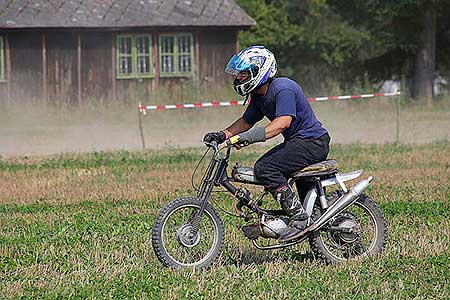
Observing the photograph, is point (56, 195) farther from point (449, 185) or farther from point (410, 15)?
point (410, 15)

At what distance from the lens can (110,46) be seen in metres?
34.6

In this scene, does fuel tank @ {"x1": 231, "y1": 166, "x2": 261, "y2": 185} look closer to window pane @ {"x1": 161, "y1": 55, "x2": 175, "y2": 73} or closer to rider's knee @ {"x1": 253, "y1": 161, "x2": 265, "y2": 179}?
rider's knee @ {"x1": 253, "y1": 161, "x2": 265, "y2": 179}

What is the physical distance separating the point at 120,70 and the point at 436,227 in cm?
2473

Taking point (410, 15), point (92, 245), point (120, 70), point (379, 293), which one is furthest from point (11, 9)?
point (379, 293)

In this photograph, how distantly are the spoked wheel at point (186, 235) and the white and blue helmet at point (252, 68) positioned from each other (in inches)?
42.2

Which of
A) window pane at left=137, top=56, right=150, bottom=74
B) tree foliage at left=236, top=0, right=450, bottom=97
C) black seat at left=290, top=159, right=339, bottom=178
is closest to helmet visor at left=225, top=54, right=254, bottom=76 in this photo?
black seat at left=290, top=159, right=339, bottom=178

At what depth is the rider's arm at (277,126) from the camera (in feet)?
29.2

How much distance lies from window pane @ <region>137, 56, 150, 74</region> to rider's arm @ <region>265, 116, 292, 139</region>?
26.5 meters

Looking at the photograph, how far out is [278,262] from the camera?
31.4 feet

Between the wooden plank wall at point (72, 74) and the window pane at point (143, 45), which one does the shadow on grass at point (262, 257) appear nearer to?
the wooden plank wall at point (72, 74)

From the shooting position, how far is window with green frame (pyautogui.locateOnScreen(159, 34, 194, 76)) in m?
35.5

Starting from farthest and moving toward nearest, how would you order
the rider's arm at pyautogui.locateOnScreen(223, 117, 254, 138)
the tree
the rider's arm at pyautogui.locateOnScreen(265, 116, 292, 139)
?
1. the tree
2. the rider's arm at pyautogui.locateOnScreen(223, 117, 254, 138)
3. the rider's arm at pyautogui.locateOnScreen(265, 116, 292, 139)

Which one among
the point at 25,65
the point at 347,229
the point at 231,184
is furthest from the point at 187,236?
the point at 25,65

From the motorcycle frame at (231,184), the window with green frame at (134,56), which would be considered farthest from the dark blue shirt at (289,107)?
the window with green frame at (134,56)
